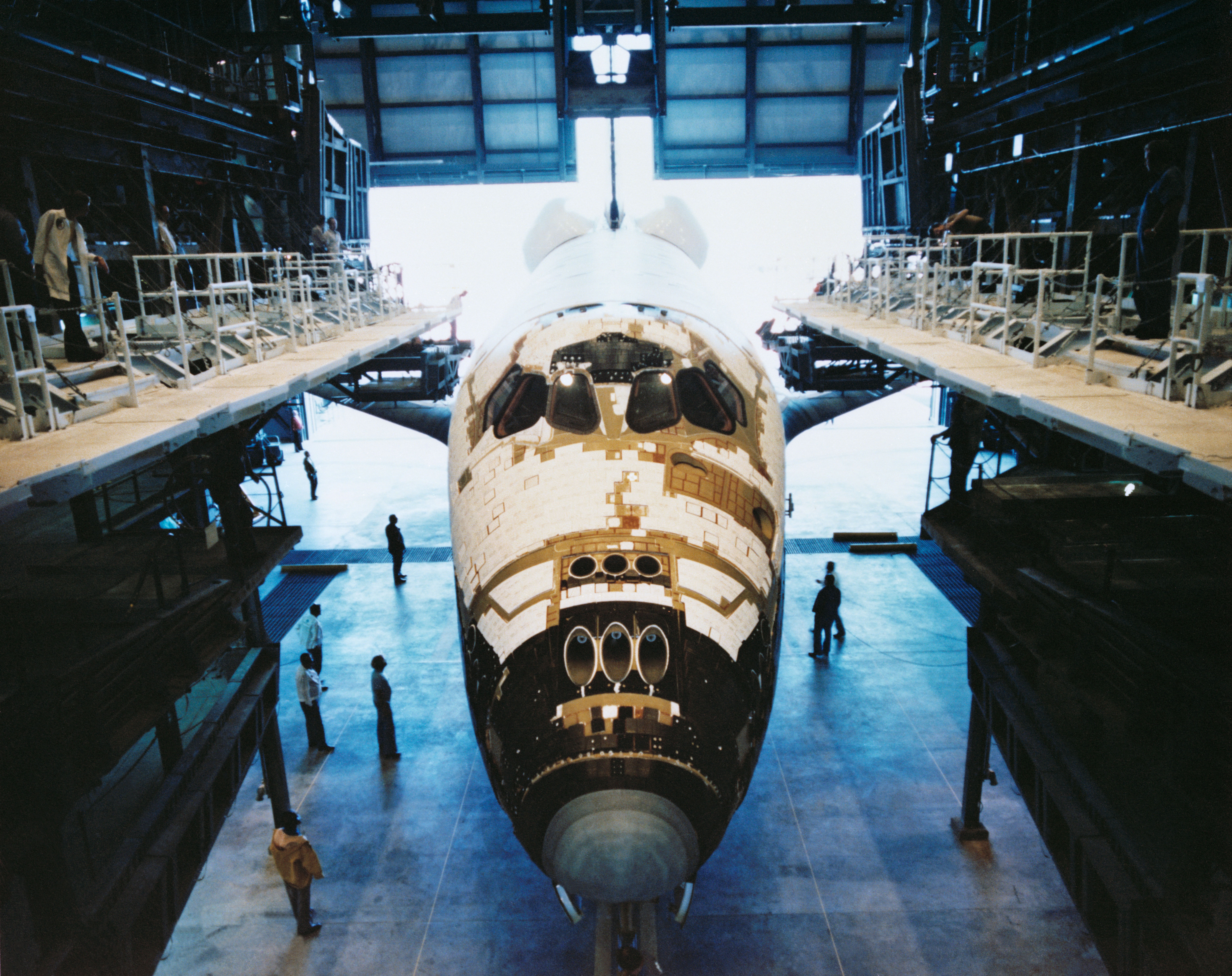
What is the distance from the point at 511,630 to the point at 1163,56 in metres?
13.8

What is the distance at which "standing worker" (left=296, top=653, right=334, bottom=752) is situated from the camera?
11445 millimetres

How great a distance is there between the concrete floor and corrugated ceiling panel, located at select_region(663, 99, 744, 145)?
78.8ft

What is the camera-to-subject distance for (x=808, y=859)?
929 cm

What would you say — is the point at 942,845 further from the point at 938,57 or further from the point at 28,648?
the point at 938,57

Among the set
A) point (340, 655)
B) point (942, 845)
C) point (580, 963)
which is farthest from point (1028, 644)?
point (340, 655)

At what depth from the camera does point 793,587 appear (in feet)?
57.4

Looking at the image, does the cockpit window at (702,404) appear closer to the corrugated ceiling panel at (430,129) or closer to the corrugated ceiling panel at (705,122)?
the corrugated ceiling panel at (705,122)

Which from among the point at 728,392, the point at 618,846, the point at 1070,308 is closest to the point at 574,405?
the point at 728,392

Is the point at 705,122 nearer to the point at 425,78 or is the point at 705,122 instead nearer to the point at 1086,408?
the point at 425,78

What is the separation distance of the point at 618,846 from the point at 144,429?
16.7 feet

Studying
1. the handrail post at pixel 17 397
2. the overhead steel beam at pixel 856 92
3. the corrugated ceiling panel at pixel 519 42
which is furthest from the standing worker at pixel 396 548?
the overhead steel beam at pixel 856 92

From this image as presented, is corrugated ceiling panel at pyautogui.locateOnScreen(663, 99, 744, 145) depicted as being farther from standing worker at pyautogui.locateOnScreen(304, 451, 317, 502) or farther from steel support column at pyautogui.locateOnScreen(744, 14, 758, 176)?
standing worker at pyautogui.locateOnScreen(304, 451, 317, 502)

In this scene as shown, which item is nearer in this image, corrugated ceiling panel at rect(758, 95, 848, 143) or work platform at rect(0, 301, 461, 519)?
work platform at rect(0, 301, 461, 519)

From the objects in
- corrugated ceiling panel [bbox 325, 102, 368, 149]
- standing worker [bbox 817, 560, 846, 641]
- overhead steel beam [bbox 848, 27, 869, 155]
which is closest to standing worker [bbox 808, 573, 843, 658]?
standing worker [bbox 817, 560, 846, 641]
